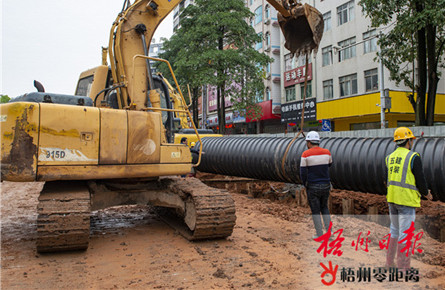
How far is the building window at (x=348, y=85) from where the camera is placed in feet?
84.9

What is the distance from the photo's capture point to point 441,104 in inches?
985

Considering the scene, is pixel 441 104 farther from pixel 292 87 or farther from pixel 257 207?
pixel 257 207

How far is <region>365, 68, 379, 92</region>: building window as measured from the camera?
24.1m

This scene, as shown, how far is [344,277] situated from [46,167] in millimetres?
3890

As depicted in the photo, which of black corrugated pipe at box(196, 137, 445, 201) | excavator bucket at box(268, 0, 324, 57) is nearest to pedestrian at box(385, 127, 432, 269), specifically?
black corrugated pipe at box(196, 137, 445, 201)

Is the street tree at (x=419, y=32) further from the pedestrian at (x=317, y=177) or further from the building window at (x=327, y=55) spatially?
the building window at (x=327, y=55)

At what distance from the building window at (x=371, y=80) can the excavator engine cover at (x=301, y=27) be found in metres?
19.2

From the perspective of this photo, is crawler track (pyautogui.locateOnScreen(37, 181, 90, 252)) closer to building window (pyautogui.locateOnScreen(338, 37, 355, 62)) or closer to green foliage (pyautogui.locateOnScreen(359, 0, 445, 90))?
green foliage (pyautogui.locateOnScreen(359, 0, 445, 90))

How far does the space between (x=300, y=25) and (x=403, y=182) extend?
3.61 m

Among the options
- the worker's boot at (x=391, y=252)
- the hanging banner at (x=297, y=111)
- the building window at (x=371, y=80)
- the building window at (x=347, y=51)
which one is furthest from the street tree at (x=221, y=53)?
the worker's boot at (x=391, y=252)

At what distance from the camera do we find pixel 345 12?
2645 centimetres

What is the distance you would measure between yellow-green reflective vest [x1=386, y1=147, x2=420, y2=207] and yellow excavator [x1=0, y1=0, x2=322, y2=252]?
2167mm

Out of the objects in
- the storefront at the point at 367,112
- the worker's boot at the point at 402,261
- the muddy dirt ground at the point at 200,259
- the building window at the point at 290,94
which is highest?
the building window at the point at 290,94

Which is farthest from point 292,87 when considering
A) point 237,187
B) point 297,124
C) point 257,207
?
point 257,207
